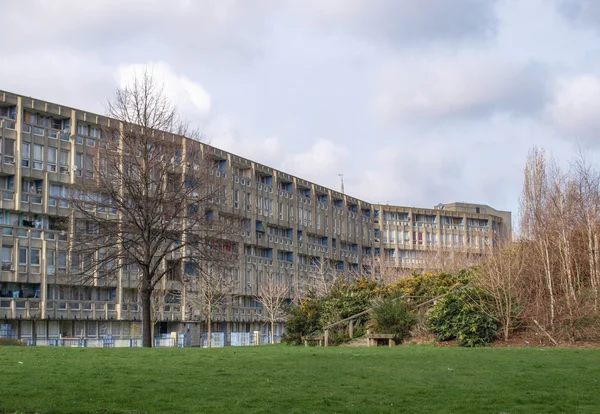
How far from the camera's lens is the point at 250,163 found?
89438 millimetres

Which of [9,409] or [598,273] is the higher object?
[598,273]

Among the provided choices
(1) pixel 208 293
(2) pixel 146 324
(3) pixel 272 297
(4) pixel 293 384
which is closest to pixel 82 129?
(1) pixel 208 293

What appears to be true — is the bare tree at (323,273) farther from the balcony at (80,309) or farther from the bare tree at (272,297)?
the balcony at (80,309)

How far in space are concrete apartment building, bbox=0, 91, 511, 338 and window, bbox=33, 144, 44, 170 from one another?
9 cm

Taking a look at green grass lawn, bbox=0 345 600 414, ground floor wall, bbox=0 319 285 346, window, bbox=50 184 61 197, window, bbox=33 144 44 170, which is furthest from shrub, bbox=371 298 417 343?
window, bbox=33 144 44 170

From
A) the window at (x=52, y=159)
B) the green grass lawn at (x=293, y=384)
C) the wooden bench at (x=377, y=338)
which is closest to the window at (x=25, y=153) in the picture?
the window at (x=52, y=159)

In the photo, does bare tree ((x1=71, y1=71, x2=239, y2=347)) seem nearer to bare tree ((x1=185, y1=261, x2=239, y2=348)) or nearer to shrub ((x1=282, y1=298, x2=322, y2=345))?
shrub ((x1=282, y1=298, x2=322, y2=345))

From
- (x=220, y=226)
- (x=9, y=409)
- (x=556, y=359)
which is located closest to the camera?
(x=9, y=409)

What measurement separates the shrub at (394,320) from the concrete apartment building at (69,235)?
41.6ft

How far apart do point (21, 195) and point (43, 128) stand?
231 inches

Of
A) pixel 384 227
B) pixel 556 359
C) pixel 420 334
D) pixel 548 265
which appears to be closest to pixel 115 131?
pixel 420 334

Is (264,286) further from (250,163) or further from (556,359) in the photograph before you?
(556,359)

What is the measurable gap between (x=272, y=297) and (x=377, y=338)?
49.3 metres

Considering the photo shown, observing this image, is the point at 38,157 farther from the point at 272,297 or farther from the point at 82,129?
the point at 272,297
